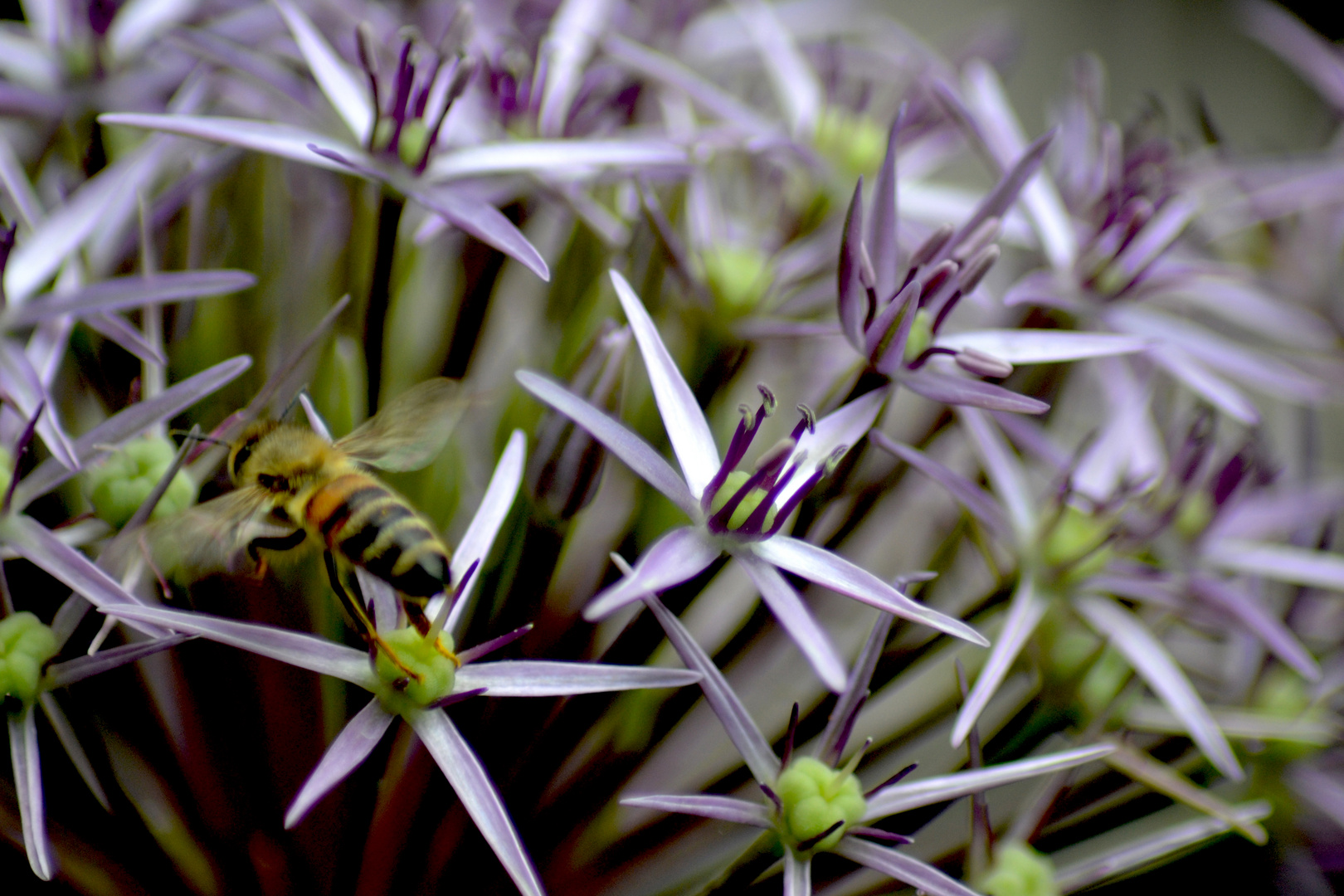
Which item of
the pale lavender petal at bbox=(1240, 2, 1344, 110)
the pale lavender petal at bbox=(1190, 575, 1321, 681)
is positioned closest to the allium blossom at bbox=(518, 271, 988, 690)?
the pale lavender petal at bbox=(1190, 575, 1321, 681)

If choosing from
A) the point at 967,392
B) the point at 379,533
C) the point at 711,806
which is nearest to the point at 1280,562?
the point at 967,392

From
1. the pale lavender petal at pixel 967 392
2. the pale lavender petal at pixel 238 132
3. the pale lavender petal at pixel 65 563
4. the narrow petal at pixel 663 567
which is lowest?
the pale lavender petal at pixel 65 563

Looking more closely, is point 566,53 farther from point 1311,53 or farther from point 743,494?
point 1311,53

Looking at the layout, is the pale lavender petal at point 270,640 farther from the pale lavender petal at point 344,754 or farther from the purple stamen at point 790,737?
the purple stamen at point 790,737

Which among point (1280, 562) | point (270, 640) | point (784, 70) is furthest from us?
point (784, 70)

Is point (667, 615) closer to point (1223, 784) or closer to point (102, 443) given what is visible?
point (102, 443)

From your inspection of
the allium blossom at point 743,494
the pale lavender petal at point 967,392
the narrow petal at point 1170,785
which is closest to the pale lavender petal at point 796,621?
the allium blossom at point 743,494

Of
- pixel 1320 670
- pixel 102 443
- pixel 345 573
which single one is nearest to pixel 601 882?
pixel 345 573
